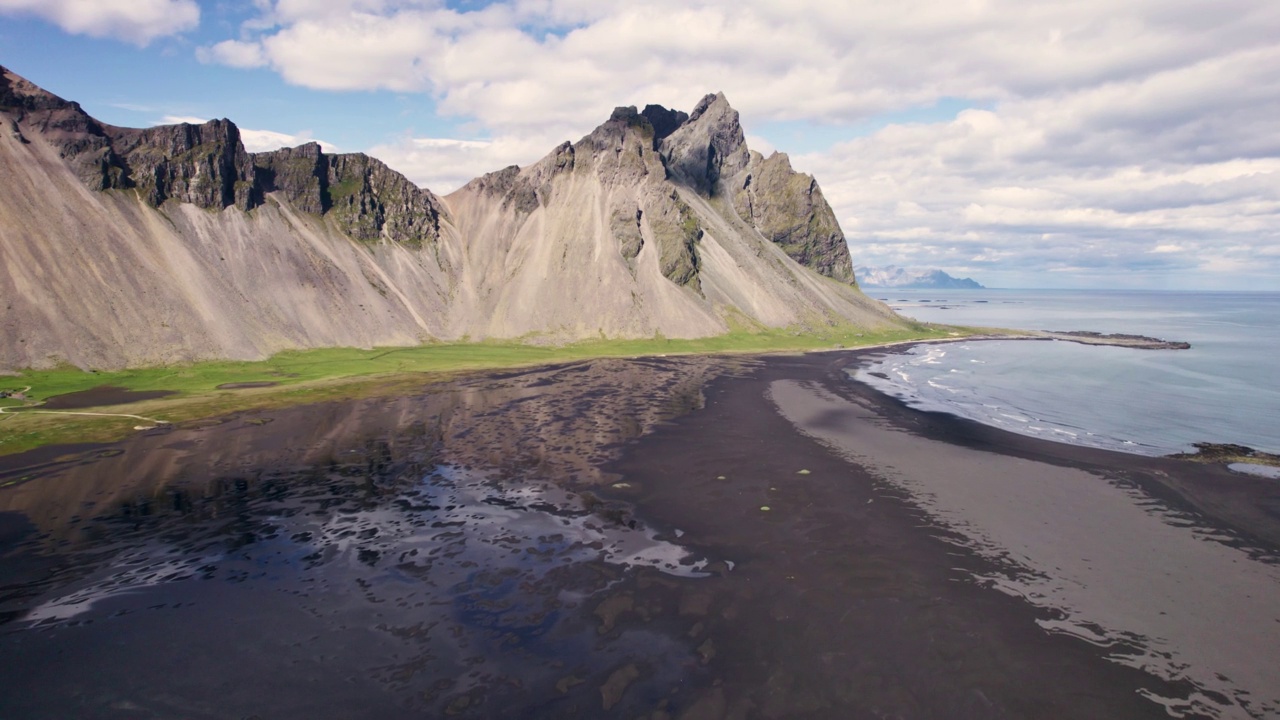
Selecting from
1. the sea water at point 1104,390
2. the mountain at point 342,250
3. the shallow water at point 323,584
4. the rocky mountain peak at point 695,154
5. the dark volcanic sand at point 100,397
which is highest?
the rocky mountain peak at point 695,154

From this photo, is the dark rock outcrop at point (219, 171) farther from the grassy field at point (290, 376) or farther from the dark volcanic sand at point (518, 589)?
the dark volcanic sand at point (518, 589)

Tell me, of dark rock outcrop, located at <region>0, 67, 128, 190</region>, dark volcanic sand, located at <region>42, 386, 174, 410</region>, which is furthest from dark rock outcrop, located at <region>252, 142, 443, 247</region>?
dark volcanic sand, located at <region>42, 386, 174, 410</region>

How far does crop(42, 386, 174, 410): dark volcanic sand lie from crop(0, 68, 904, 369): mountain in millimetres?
13661

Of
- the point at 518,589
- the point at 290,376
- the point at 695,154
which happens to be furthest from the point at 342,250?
the point at 518,589

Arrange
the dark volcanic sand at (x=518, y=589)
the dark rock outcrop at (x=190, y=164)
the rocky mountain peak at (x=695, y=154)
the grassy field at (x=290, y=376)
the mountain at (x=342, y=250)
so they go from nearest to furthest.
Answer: the dark volcanic sand at (x=518, y=589) → the grassy field at (x=290, y=376) → the mountain at (x=342, y=250) → the dark rock outcrop at (x=190, y=164) → the rocky mountain peak at (x=695, y=154)

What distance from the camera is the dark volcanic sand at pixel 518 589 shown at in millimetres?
19000

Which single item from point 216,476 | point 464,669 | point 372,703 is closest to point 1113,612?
point 464,669

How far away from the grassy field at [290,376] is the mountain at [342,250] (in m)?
5.20

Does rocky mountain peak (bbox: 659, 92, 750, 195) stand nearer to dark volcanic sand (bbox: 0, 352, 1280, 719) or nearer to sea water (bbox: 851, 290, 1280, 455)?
sea water (bbox: 851, 290, 1280, 455)

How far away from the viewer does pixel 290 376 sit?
81750mm

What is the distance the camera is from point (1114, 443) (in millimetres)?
50938

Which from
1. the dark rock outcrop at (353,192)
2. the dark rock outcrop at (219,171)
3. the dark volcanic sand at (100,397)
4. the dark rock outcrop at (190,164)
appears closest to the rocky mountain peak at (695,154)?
the dark rock outcrop at (219,171)

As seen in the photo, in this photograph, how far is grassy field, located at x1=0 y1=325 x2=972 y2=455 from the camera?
176 ft

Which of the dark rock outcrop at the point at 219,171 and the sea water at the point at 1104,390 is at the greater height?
the dark rock outcrop at the point at 219,171
